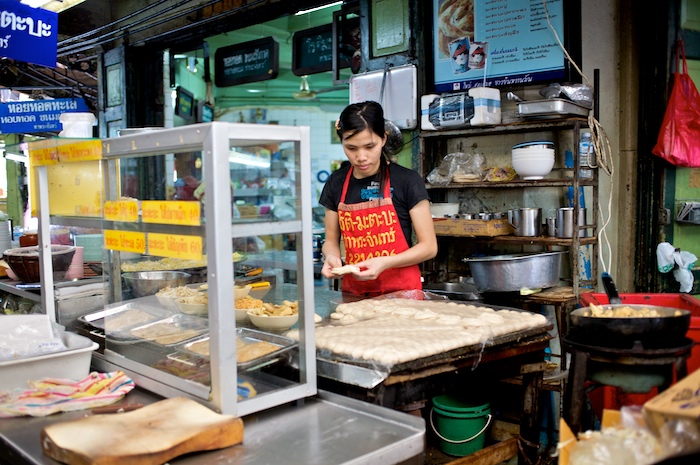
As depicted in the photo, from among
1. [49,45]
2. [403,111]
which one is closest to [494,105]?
[403,111]

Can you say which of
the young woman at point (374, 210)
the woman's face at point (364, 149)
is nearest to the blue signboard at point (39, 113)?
the young woman at point (374, 210)

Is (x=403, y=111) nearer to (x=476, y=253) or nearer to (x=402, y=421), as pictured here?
(x=476, y=253)

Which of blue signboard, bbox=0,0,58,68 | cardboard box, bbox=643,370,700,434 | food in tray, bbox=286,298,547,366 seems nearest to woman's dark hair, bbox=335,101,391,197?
food in tray, bbox=286,298,547,366

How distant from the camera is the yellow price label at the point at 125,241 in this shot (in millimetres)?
1984

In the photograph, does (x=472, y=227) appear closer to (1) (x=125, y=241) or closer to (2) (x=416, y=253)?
(2) (x=416, y=253)

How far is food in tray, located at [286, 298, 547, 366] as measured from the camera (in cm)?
207

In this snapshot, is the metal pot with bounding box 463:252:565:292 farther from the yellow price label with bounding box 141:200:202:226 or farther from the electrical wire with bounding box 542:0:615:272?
the yellow price label with bounding box 141:200:202:226

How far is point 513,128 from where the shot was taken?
4188 millimetres

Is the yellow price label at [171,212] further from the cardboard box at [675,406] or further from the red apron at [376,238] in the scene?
the red apron at [376,238]

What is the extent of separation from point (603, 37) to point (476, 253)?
1804mm

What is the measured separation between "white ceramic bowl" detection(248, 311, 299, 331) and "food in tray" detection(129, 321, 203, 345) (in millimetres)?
204

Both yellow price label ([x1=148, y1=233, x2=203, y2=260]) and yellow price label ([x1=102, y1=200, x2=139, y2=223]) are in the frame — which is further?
yellow price label ([x1=102, y1=200, x2=139, y2=223])

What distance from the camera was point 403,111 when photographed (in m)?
4.91

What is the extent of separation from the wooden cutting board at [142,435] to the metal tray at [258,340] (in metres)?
0.20
